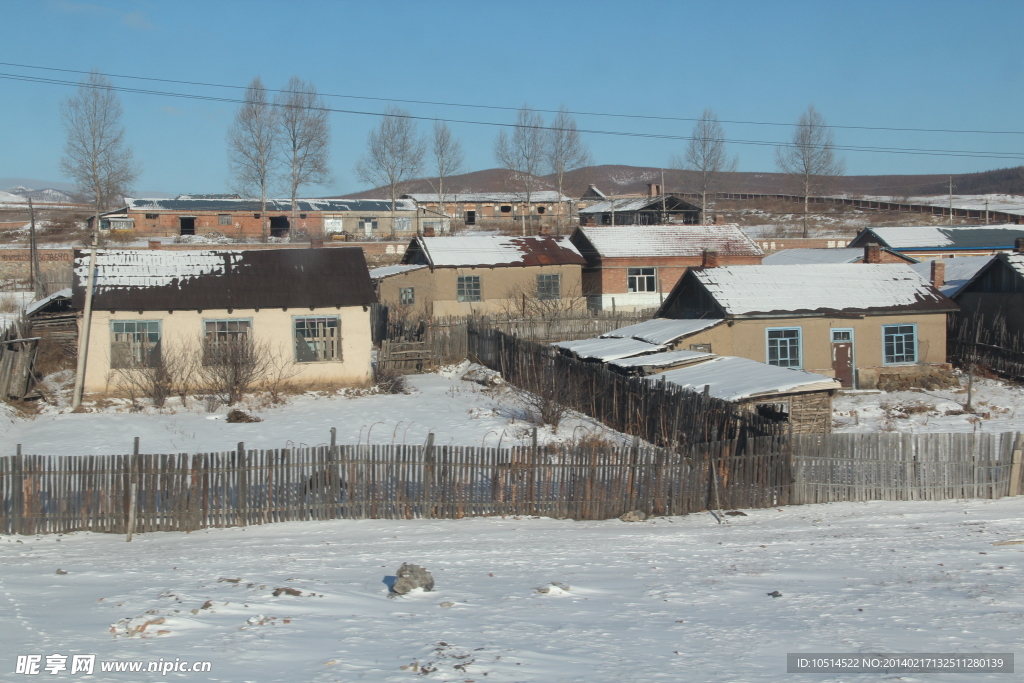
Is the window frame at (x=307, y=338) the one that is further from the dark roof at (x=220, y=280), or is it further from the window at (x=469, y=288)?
the window at (x=469, y=288)

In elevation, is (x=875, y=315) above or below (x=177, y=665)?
above

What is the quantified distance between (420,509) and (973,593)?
736 cm

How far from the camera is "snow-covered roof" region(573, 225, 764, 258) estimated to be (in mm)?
41031

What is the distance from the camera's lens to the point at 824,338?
2589 centimetres

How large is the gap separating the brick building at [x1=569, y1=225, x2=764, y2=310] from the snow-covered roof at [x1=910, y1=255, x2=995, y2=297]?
845 centimetres

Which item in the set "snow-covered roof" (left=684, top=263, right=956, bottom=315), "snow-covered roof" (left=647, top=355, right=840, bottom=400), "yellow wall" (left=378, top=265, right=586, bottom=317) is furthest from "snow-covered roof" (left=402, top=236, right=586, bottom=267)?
"snow-covered roof" (left=647, top=355, right=840, bottom=400)

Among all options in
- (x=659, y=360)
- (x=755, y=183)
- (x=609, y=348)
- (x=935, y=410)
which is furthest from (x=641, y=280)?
(x=755, y=183)

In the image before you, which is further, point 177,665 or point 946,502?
point 946,502

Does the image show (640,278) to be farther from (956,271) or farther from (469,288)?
(956,271)

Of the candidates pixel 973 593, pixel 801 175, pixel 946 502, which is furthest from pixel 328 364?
pixel 801 175

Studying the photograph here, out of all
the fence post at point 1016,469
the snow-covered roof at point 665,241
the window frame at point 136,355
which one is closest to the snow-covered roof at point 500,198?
the snow-covered roof at point 665,241

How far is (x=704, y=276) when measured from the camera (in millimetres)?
26844

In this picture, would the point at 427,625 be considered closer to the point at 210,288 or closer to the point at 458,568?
the point at 458,568

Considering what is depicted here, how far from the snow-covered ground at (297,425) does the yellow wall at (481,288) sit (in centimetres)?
1430
